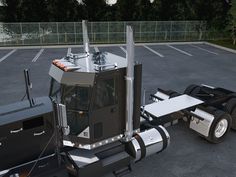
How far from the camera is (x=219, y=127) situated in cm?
789

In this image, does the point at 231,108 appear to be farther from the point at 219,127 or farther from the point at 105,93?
the point at 105,93

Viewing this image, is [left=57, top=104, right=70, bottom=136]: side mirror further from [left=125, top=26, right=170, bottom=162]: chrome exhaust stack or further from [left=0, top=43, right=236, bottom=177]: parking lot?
[left=0, top=43, right=236, bottom=177]: parking lot

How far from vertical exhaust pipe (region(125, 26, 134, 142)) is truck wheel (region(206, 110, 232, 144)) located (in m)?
3.08

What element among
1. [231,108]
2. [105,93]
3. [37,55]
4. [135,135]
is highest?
[105,93]

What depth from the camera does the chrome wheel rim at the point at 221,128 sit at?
7816 mm

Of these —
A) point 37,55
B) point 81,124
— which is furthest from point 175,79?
point 37,55

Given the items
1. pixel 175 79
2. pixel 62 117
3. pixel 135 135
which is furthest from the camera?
pixel 175 79

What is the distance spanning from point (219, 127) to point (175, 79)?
6878 millimetres

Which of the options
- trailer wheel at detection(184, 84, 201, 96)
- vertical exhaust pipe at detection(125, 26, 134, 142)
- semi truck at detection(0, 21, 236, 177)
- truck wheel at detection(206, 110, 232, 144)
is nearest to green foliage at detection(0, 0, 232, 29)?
trailer wheel at detection(184, 84, 201, 96)

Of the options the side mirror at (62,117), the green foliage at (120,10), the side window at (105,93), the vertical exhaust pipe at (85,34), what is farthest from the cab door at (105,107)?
the green foliage at (120,10)

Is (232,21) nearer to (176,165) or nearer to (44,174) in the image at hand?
(176,165)

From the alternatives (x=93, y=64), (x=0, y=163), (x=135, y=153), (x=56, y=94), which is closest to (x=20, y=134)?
(x=0, y=163)

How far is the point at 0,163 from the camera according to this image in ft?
16.9

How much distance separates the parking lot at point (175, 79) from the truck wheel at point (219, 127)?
10.7 inches
